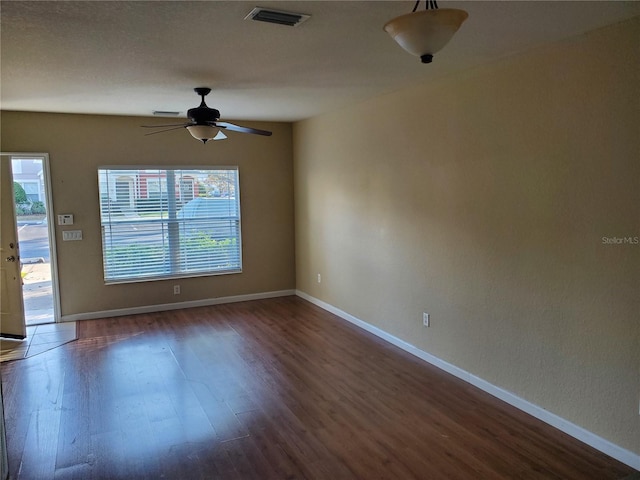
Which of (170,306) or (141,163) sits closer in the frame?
(141,163)

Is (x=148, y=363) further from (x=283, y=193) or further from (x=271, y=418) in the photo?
(x=283, y=193)

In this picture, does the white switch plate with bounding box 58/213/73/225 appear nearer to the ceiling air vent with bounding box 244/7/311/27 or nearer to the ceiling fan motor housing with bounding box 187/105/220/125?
the ceiling fan motor housing with bounding box 187/105/220/125

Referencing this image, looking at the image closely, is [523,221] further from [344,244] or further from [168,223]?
[168,223]

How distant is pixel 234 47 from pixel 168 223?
3.66 metres

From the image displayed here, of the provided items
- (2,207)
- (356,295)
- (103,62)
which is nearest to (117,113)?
(2,207)

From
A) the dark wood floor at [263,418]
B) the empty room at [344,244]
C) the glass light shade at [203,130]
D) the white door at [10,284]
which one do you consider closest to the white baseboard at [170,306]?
the empty room at [344,244]

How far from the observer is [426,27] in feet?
5.64

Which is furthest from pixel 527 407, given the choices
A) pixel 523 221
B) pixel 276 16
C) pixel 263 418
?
pixel 276 16

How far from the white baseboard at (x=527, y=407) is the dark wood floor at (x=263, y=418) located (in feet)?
0.20

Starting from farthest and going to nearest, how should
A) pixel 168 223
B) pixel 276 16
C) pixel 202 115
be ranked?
1. pixel 168 223
2. pixel 202 115
3. pixel 276 16

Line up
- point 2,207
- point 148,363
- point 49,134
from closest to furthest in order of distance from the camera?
point 148,363 < point 2,207 < point 49,134

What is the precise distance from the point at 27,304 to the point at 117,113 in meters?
2.63

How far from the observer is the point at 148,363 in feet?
14.1

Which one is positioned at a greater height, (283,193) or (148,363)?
(283,193)
